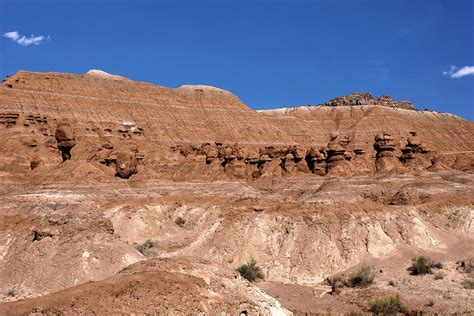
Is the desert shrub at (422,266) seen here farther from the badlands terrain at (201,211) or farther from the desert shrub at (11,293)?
the desert shrub at (11,293)

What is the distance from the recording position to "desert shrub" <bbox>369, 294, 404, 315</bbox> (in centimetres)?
1962

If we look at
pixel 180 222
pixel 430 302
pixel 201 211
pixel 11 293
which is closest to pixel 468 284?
pixel 430 302

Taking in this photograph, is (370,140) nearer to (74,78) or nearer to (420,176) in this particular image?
(420,176)

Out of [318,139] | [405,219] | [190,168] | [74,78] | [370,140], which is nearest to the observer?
[405,219]

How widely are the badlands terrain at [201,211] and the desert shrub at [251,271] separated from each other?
15.9 inches

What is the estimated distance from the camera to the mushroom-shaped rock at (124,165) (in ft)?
171

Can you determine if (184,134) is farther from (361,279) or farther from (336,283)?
(361,279)

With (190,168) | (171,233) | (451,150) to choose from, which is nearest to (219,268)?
(171,233)

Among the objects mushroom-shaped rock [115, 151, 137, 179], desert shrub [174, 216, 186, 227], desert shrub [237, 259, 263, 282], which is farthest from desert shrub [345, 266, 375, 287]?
mushroom-shaped rock [115, 151, 137, 179]

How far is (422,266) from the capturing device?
85.4ft

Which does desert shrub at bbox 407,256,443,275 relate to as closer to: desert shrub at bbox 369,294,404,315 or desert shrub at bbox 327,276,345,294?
desert shrub at bbox 327,276,345,294

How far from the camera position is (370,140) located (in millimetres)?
89125

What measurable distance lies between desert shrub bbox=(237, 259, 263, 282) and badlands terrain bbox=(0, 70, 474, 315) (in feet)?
1.33

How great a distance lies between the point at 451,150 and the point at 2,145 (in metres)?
76.0
